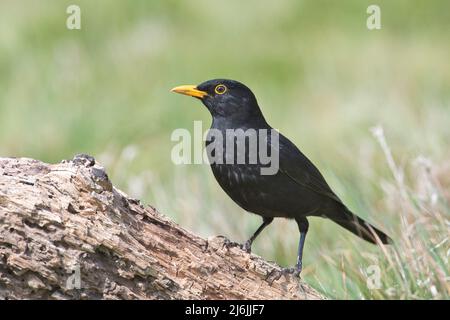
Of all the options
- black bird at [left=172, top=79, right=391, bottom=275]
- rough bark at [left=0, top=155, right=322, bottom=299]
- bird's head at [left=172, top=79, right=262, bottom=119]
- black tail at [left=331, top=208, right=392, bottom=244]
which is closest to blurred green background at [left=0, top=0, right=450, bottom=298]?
black tail at [left=331, top=208, right=392, bottom=244]

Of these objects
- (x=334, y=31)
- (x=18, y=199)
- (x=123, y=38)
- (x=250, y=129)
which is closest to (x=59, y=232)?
(x=18, y=199)

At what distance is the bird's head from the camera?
6.09 m

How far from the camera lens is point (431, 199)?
6039 mm

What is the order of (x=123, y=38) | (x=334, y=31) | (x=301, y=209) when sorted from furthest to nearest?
(x=334, y=31), (x=123, y=38), (x=301, y=209)

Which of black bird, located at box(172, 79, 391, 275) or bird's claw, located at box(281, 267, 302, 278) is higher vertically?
black bird, located at box(172, 79, 391, 275)

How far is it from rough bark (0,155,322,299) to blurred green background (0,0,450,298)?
33.0 inches

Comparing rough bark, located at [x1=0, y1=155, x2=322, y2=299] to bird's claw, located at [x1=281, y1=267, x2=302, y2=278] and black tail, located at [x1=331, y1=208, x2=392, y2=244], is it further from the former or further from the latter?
black tail, located at [x1=331, y1=208, x2=392, y2=244]

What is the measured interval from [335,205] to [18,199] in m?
2.43

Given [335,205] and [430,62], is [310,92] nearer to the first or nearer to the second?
[430,62]

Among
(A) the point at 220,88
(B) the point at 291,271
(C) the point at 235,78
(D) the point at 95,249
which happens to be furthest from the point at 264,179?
(C) the point at 235,78

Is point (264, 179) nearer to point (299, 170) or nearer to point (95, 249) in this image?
point (299, 170)

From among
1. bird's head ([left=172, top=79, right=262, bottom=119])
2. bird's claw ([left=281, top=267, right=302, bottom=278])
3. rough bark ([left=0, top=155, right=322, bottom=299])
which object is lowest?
bird's claw ([left=281, top=267, right=302, bottom=278])

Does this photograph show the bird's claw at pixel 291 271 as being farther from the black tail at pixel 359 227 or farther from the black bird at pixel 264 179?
the black tail at pixel 359 227

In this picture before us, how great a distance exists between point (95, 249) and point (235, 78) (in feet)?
27.4
